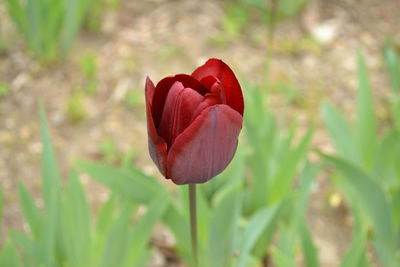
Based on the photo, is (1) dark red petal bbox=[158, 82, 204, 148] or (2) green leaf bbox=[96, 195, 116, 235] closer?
(1) dark red petal bbox=[158, 82, 204, 148]

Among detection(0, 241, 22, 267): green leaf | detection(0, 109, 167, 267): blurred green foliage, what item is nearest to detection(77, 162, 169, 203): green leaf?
detection(0, 109, 167, 267): blurred green foliage

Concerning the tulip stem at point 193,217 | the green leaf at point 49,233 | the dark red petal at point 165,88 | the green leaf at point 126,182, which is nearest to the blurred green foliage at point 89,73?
the green leaf at point 126,182

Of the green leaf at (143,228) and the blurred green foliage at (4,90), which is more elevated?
the green leaf at (143,228)

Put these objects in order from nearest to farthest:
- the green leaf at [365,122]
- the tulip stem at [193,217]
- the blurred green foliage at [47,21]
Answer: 1. the tulip stem at [193,217]
2. the green leaf at [365,122]
3. the blurred green foliage at [47,21]

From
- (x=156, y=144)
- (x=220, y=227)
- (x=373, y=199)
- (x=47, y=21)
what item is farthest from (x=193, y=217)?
(x=47, y=21)

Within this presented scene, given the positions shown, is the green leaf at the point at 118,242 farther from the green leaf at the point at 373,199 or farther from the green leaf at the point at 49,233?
the green leaf at the point at 373,199

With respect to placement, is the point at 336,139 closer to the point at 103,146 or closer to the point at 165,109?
the point at 103,146

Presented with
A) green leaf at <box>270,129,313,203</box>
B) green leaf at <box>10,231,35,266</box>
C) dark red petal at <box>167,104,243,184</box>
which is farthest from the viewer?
green leaf at <box>270,129,313,203</box>

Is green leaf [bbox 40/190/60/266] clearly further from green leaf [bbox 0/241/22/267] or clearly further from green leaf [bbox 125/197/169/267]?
green leaf [bbox 125/197/169/267]
